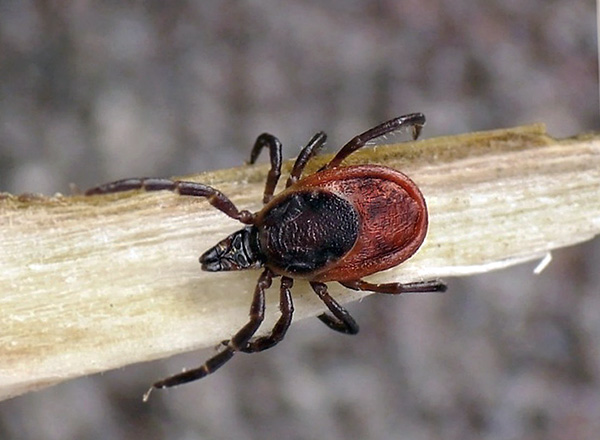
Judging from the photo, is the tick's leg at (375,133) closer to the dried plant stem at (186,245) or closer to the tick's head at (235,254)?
the dried plant stem at (186,245)

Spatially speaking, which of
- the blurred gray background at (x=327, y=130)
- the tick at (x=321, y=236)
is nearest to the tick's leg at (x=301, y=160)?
the tick at (x=321, y=236)

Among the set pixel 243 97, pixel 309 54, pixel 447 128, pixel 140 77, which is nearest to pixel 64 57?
Result: pixel 140 77

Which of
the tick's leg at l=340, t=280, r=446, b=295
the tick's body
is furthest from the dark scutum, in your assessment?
the tick's leg at l=340, t=280, r=446, b=295

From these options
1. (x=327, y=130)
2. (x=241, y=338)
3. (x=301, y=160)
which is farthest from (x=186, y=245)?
(x=327, y=130)

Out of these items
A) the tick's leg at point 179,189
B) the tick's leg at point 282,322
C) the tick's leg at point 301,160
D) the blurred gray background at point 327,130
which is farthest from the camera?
the blurred gray background at point 327,130

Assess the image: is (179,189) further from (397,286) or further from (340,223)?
(397,286)

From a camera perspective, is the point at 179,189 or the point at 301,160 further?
the point at 301,160
